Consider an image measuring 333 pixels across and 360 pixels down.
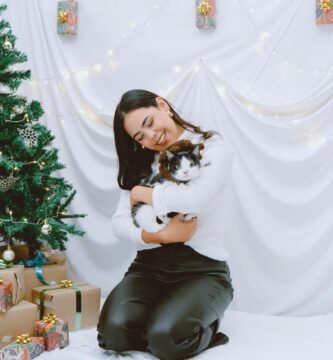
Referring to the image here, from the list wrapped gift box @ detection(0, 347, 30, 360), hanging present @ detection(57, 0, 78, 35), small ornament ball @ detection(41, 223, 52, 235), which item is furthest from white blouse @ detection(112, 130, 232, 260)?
hanging present @ detection(57, 0, 78, 35)

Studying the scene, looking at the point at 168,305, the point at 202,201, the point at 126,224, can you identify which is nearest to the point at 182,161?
the point at 202,201

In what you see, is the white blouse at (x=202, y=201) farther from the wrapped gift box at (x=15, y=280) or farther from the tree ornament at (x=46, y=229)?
the wrapped gift box at (x=15, y=280)

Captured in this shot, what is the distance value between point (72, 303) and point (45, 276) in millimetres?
220

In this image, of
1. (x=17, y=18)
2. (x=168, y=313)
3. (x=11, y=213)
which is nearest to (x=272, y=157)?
(x=168, y=313)

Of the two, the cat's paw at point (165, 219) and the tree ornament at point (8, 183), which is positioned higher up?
the tree ornament at point (8, 183)

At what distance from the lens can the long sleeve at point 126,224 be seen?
1.99 metres

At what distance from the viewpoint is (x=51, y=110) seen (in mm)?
2998

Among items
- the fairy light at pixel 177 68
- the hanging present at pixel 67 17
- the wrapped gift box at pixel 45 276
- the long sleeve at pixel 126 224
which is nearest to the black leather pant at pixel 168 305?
the long sleeve at pixel 126 224

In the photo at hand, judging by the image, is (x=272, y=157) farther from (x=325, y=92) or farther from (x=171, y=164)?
(x=171, y=164)

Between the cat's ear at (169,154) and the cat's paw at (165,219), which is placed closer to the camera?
the cat's ear at (169,154)

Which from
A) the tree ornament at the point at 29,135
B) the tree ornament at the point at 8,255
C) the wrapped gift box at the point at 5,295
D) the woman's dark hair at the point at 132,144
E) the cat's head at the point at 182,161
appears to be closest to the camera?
the cat's head at the point at 182,161

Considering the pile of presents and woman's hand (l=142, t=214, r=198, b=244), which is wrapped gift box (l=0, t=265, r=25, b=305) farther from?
woman's hand (l=142, t=214, r=198, b=244)

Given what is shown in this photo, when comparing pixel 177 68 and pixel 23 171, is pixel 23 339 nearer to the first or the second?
pixel 23 171

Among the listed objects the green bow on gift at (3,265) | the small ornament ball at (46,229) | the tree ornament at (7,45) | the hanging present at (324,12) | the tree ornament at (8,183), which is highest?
the hanging present at (324,12)
